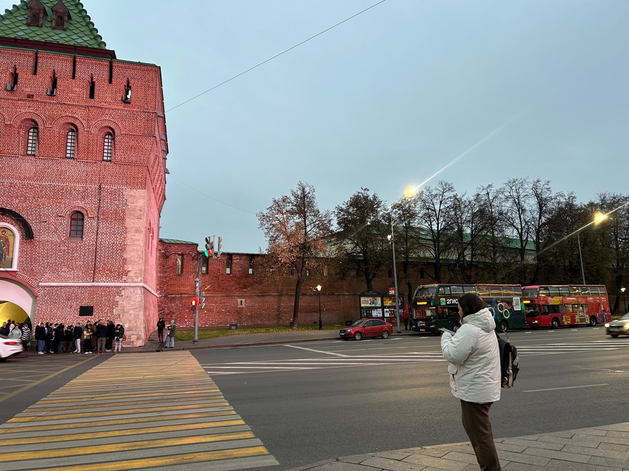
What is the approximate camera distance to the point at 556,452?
5.30m

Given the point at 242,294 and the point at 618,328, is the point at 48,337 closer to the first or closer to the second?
the point at 242,294

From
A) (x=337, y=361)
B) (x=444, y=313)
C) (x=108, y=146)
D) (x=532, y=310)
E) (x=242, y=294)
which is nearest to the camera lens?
(x=337, y=361)

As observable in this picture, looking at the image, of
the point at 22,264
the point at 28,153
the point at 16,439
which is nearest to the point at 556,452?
the point at 16,439

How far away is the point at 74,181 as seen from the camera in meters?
27.1

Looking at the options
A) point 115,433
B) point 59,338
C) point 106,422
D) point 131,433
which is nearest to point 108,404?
point 106,422

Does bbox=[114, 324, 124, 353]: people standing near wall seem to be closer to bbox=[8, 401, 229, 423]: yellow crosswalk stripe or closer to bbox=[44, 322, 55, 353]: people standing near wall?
bbox=[44, 322, 55, 353]: people standing near wall

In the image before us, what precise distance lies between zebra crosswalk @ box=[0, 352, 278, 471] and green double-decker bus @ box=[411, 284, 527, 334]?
979 inches

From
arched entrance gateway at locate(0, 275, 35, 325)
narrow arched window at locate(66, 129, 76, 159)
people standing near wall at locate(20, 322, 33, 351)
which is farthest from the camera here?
narrow arched window at locate(66, 129, 76, 159)

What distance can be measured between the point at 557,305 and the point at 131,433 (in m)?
39.5

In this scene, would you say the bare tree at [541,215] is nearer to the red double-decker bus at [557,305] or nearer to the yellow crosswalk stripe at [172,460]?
the red double-decker bus at [557,305]

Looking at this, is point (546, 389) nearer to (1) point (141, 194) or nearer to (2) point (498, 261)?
(1) point (141, 194)

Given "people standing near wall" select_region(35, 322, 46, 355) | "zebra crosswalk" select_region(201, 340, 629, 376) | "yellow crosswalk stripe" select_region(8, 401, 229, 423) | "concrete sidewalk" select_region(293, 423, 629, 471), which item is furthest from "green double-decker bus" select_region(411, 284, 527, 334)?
"concrete sidewalk" select_region(293, 423, 629, 471)

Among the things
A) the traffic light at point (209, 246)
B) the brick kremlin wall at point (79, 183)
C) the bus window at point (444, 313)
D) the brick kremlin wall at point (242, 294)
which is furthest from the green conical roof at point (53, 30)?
the bus window at point (444, 313)

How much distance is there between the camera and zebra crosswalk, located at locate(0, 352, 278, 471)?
5367mm
